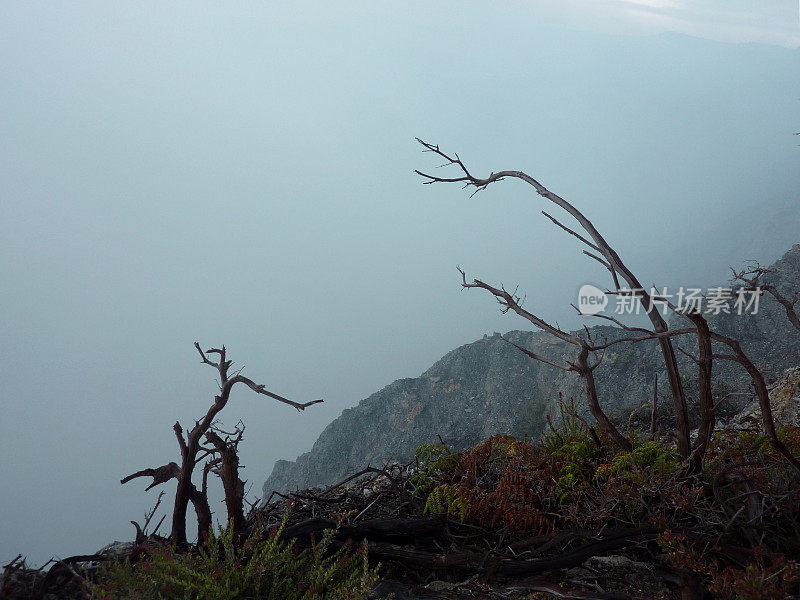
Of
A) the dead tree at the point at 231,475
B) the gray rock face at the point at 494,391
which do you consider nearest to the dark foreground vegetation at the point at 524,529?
the dead tree at the point at 231,475

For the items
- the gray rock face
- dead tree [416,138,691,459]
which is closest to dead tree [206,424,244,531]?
dead tree [416,138,691,459]

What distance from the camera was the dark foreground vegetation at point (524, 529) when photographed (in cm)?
256

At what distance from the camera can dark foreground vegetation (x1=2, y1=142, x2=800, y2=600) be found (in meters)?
2.56

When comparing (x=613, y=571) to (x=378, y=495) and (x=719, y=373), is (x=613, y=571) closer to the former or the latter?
(x=378, y=495)

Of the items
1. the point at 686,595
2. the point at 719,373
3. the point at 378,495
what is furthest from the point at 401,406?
the point at 686,595

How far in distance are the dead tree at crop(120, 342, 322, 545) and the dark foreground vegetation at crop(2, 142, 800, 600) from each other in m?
0.01

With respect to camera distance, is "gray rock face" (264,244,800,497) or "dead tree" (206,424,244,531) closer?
"dead tree" (206,424,244,531)

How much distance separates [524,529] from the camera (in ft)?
10.8

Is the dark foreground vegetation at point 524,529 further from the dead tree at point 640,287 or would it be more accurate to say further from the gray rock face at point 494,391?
the gray rock face at point 494,391

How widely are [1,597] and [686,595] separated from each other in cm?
358

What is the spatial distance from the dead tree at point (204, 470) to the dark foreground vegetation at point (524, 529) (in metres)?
0.01

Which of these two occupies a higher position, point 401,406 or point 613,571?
point 401,406

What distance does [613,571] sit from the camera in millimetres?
2855

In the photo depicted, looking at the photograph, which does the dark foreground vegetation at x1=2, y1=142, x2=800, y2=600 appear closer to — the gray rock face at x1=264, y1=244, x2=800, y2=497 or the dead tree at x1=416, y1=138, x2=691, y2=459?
the dead tree at x1=416, y1=138, x2=691, y2=459
